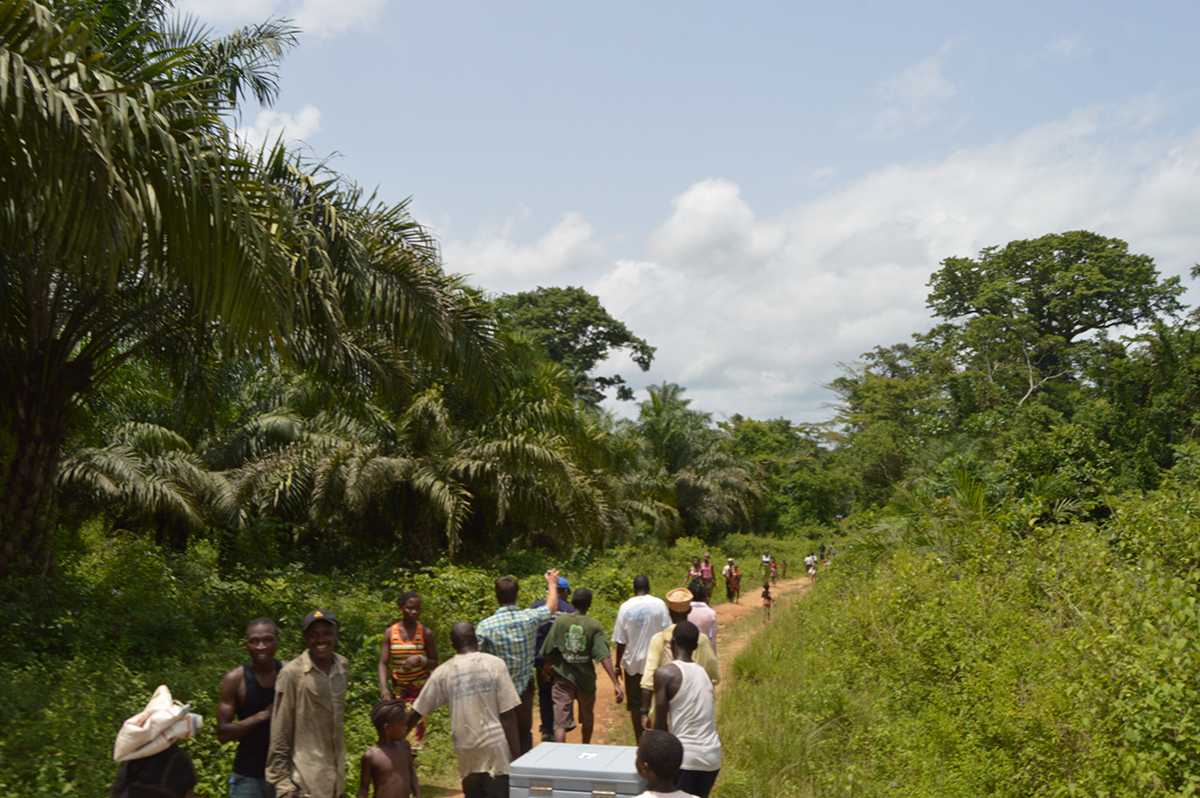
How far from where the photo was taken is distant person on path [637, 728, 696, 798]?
379cm

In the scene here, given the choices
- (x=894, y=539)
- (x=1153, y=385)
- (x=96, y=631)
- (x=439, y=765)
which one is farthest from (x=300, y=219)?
(x=1153, y=385)

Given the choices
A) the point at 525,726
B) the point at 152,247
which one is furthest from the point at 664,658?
the point at 152,247

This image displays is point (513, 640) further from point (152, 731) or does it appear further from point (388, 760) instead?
point (152, 731)

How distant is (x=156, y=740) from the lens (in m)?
3.94

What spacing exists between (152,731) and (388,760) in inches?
47.8

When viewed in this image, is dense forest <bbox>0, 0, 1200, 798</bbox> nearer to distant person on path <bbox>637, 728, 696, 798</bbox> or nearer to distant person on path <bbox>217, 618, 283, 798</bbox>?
distant person on path <bbox>217, 618, 283, 798</bbox>

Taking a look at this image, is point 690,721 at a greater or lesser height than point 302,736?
lesser

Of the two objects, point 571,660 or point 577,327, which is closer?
point 571,660

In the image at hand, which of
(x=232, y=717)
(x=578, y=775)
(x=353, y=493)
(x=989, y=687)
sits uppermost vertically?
(x=353, y=493)

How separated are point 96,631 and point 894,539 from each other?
1399 cm

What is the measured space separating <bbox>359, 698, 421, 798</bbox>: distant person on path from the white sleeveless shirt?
1.38 meters

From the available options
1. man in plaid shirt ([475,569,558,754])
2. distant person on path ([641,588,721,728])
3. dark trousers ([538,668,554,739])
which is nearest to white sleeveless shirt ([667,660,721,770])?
distant person on path ([641,588,721,728])

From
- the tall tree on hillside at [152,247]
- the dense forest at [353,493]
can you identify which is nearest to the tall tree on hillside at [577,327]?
the dense forest at [353,493]

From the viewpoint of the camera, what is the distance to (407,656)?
668cm
